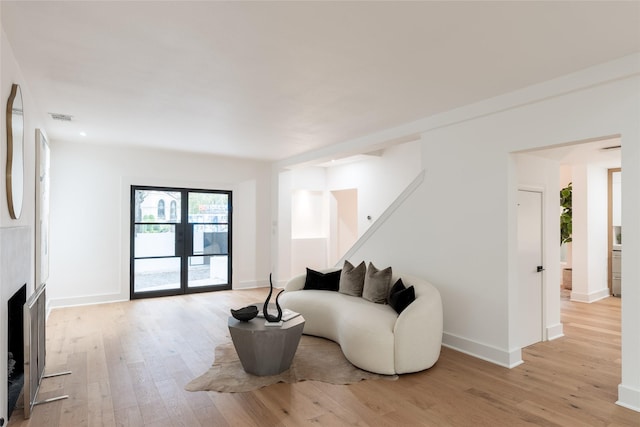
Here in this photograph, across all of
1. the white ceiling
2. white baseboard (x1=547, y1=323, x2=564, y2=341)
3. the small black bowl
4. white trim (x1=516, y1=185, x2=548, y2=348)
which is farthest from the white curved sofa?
the white ceiling

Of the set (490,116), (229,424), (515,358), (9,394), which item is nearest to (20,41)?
(9,394)

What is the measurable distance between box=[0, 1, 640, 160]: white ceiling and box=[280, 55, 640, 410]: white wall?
0.74 feet

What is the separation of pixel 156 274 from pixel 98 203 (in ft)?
5.40

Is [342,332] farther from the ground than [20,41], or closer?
closer

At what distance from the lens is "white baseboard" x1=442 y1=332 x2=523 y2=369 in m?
3.63

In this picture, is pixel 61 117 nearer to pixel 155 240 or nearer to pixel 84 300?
pixel 155 240

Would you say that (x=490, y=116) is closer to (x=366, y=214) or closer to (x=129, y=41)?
(x=129, y=41)

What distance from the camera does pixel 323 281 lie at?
16.9 ft

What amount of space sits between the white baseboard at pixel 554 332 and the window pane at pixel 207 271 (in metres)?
5.76

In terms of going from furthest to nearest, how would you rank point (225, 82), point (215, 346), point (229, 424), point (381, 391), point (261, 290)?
1. point (261, 290)
2. point (215, 346)
3. point (225, 82)
4. point (381, 391)
5. point (229, 424)

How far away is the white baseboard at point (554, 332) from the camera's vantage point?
4434 mm

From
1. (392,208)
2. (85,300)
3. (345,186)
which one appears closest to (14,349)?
(85,300)

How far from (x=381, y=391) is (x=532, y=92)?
310 cm

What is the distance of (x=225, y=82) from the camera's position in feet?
11.1
